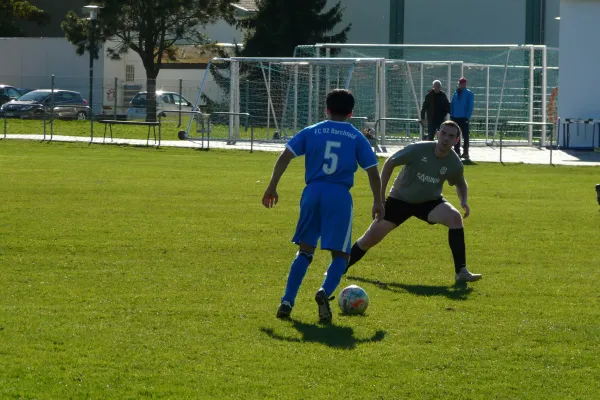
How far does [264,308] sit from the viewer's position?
8.45 meters

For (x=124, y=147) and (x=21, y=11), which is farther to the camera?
(x=21, y=11)

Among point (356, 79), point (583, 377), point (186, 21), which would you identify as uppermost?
point (186, 21)

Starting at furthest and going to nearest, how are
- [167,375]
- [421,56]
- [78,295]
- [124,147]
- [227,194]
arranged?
[421,56] → [124,147] → [227,194] → [78,295] → [167,375]

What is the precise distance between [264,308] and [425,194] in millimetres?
2529

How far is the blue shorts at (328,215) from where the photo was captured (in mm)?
8047

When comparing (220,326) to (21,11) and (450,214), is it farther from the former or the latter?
(21,11)

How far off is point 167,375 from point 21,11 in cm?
5948

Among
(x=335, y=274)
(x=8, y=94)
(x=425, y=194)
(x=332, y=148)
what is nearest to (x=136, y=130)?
(x=8, y=94)

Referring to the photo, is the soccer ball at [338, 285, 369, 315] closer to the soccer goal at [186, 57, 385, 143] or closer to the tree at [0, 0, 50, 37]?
the soccer goal at [186, 57, 385, 143]

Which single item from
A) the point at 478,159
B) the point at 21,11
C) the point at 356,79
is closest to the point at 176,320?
the point at 478,159

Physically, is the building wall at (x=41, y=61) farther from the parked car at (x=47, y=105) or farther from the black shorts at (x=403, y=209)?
the black shorts at (x=403, y=209)

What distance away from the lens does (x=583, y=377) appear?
21.4 ft

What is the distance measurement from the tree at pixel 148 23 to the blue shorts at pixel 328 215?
152 ft

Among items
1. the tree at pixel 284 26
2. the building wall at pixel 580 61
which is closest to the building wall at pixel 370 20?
the tree at pixel 284 26
